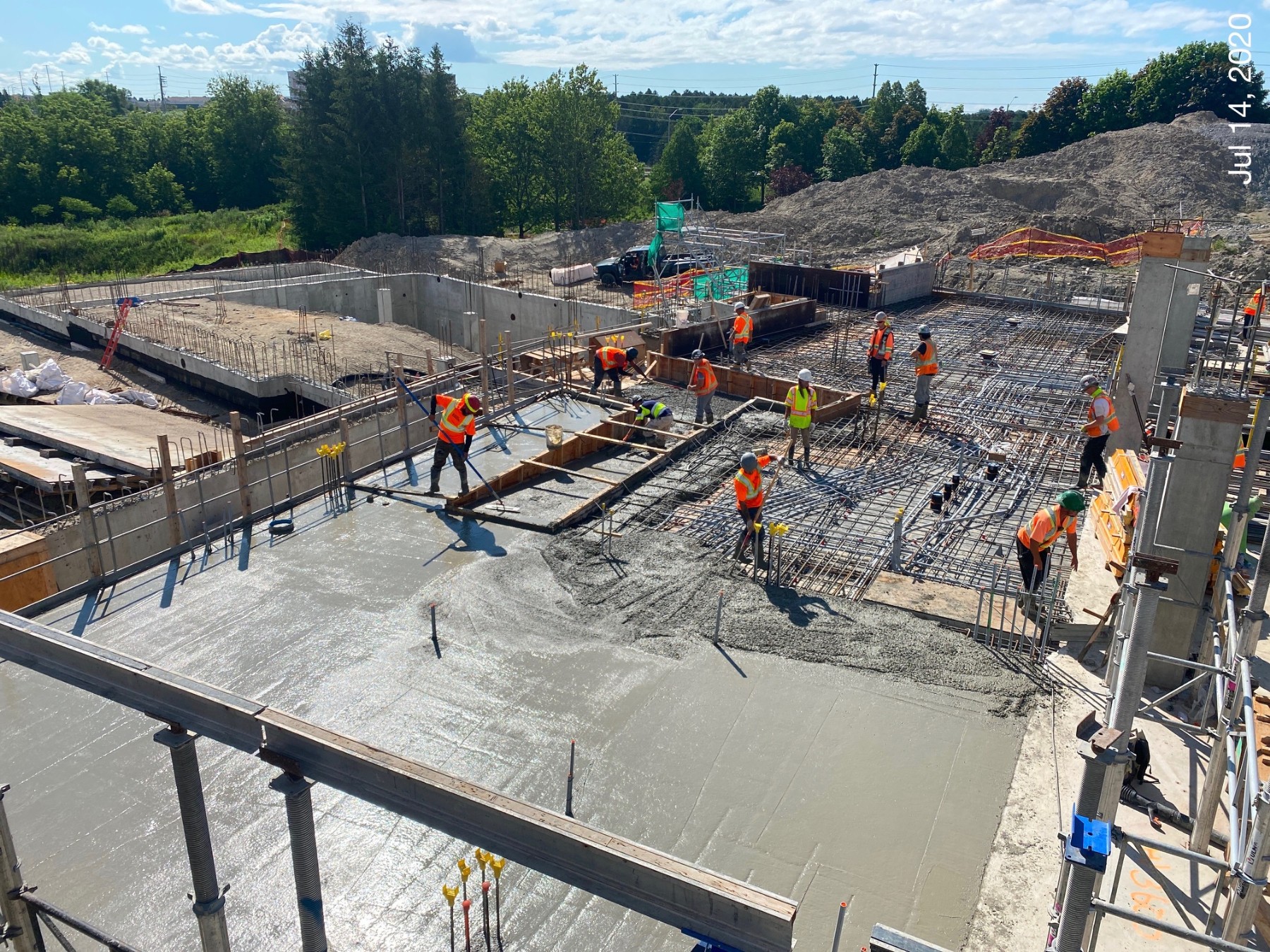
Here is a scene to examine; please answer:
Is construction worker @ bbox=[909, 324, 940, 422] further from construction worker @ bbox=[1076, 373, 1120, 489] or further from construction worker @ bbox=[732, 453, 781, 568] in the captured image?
construction worker @ bbox=[732, 453, 781, 568]

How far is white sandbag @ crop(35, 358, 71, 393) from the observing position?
21.2 metres

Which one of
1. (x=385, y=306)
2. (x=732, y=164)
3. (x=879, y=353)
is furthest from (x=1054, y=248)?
(x=732, y=164)

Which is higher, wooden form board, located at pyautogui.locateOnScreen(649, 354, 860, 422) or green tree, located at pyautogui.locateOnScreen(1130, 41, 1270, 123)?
green tree, located at pyautogui.locateOnScreen(1130, 41, 1270, 123)

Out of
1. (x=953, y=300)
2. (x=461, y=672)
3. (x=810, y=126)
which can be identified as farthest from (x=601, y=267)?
(x=810, y=126)

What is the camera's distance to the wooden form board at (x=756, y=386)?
15.2 meters

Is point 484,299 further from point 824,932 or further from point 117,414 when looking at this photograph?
point 824,932

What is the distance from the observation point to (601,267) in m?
31.9

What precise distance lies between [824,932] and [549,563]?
17.9 feet

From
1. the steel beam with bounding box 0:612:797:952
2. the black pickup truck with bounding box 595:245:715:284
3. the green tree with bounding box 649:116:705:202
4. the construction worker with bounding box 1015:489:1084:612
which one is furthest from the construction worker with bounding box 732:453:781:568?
the green tree with bounding box 649:116:705:202

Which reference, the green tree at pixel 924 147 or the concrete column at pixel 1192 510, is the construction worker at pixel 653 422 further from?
the green tree at pixel 924 147

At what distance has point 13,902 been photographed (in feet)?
14.4

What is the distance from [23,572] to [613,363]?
9.05 m

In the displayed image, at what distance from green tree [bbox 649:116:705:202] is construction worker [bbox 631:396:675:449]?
53.4 meters

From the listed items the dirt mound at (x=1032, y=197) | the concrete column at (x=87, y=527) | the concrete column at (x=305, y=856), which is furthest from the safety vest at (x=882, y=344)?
the dirt mound at (x=1032, y=197)
